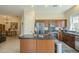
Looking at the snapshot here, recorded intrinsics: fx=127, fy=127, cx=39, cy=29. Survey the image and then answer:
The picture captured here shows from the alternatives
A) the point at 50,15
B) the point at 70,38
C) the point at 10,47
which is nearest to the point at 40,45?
the point at 50,15

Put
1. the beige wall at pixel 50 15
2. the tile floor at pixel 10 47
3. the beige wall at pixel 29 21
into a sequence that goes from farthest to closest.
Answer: the beige wall at pixel 29 21 < the beige wall at pixel 50 15 < the tile floor at pixel 10 47

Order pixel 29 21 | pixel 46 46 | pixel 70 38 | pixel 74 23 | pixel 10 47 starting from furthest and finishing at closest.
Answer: pixel 29 21
pixel 10 47
pixel 70 38
pixel 74 23
pixel 46 46

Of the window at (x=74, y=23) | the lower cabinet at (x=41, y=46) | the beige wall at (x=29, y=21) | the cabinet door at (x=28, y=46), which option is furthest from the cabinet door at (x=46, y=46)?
the beige wall at (x=29, y=21)

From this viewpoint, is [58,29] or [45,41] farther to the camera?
[58,29]

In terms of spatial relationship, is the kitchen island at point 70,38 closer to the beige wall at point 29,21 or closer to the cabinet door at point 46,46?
the cabinet door at point 46,46

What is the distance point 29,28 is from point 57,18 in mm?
2301

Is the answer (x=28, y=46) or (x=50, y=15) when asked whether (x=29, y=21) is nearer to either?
(x=50, y=15)

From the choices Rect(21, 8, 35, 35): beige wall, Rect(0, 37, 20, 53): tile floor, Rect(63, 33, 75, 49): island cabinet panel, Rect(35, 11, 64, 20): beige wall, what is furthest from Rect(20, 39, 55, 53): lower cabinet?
Rect(21, 8, 35, 35): beige wall

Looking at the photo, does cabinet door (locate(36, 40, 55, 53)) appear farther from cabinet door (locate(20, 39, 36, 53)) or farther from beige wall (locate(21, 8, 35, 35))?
beige wall (locate(21, 8, 35, 35))

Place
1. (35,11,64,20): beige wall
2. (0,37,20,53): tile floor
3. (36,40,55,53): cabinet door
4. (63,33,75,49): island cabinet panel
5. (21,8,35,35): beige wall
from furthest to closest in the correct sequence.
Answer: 1. (21,8,35,35): beige wall
2. (63,33,75,49): island cabinet panel
3. (35,11,64,20): beige wall
4. (0,37,20,53): tile floor
5. (36,40,55,53): cabinet door

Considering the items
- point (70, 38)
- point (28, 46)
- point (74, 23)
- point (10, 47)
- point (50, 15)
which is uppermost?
point (50, 15)

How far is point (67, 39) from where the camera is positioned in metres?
6.84
